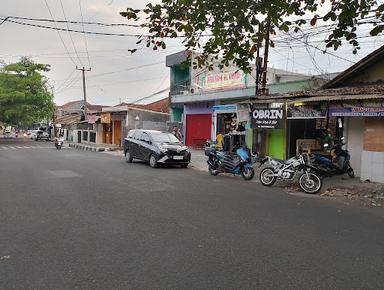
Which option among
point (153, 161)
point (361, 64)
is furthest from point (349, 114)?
point (153, 161)

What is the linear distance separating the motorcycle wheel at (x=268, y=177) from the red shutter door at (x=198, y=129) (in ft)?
49.9

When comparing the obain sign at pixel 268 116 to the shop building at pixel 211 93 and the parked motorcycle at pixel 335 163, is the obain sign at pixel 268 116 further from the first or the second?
the shop building at pixel 211 93

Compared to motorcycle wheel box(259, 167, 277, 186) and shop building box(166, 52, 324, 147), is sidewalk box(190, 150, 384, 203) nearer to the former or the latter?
motorcycle wheel box(259, 167, 277, 186)

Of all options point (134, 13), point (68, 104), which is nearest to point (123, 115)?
point (134, 13)

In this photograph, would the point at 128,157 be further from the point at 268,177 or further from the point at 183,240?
the point at 183,240

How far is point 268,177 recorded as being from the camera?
12.3 m

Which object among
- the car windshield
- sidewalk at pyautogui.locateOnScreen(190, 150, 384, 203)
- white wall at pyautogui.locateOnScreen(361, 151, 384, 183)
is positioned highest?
the car windshield

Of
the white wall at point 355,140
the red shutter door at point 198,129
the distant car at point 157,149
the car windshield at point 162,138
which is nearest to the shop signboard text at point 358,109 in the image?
the white wall at point 355,140

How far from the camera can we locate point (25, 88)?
47094 mm

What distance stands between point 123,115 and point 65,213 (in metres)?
30.1

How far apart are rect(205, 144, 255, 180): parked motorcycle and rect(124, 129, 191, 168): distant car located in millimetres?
2606

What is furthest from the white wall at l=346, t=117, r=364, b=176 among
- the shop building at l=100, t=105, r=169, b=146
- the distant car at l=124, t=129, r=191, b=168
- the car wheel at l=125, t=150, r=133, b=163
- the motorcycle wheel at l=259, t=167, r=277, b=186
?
the shop building at l=100, t=105, r=169, b=146

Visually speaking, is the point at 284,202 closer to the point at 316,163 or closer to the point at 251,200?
the point at 251,200

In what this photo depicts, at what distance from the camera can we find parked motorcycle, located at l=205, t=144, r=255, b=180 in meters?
13.8
